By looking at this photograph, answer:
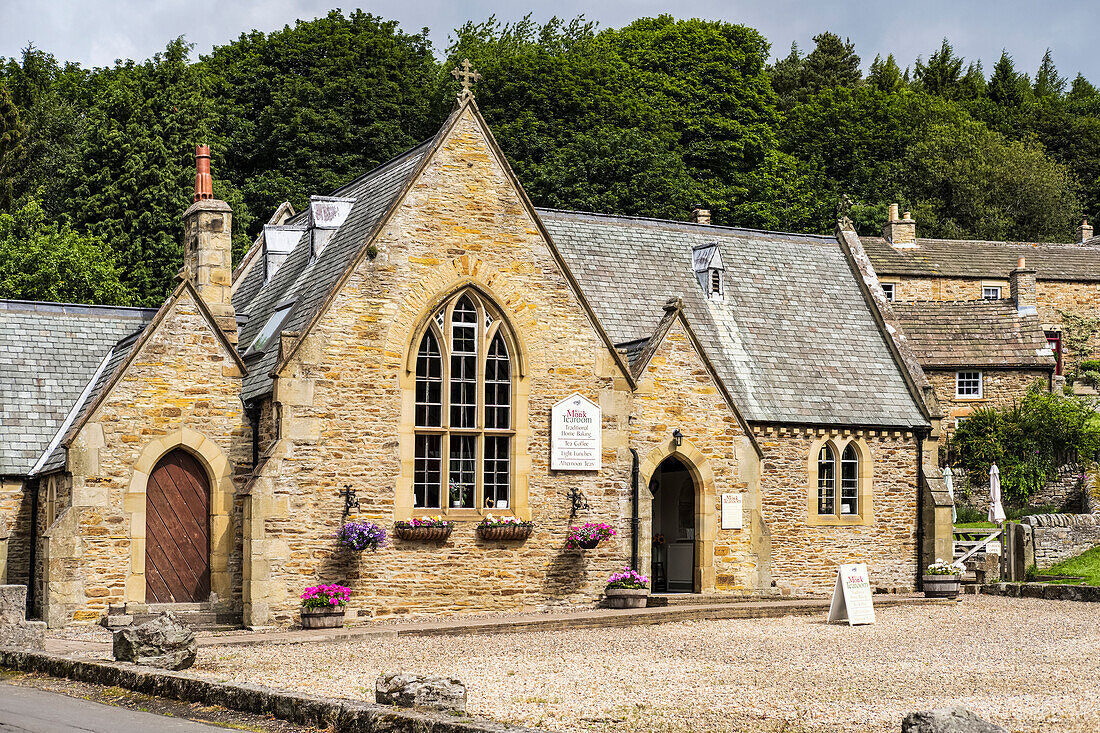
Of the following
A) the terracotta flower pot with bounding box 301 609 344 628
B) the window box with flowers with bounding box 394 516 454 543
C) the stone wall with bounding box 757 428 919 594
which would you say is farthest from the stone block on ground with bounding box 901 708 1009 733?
the stone wall with bounding box 757 428 919 594

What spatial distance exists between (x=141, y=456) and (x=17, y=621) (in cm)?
534

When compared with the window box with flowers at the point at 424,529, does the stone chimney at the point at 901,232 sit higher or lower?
higher

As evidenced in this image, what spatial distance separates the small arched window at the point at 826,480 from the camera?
28359 mm

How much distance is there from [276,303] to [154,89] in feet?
78.8

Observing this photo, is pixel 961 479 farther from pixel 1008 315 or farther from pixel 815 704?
pixel 815 704

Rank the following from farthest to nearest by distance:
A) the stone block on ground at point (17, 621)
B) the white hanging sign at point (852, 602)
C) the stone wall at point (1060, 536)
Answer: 1. the stone wall at point (1060, 536)
2. the white hanging sign at point (852, 602)
3. the stone block on ground at point (17, 621)

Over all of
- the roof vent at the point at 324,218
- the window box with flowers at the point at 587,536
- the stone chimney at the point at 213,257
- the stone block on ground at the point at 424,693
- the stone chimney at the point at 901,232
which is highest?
the stone chimney at the point at 901,232

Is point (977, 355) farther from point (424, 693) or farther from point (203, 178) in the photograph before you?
point (424, 693)

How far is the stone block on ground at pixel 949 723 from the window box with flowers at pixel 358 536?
13.4 metres

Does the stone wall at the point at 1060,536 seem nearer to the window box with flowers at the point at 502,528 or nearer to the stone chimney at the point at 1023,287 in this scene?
the window box with flowers at the point at 502,528

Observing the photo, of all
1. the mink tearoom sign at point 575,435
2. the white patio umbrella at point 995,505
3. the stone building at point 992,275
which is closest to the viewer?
the mink tearoom sign at point 575,435

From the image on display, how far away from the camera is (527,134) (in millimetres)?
52156

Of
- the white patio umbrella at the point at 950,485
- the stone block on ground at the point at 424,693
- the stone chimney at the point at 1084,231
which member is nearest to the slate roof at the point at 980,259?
the stone chimney at the point at 1084,231

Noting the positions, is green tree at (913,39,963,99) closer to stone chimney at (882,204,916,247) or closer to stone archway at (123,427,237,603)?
stone chimney at (882,204,916,247)
